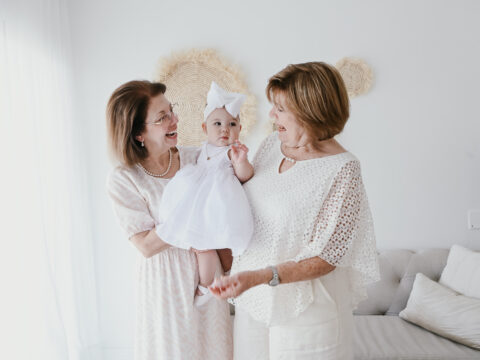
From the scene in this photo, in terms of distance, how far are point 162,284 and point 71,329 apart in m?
1.59

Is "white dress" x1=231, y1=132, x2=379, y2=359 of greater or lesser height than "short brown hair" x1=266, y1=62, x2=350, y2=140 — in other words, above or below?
below

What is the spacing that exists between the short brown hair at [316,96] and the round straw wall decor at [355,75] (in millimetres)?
1602

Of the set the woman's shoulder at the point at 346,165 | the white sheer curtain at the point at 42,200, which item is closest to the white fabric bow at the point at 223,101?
the woman's shoulder at the point at 346,165

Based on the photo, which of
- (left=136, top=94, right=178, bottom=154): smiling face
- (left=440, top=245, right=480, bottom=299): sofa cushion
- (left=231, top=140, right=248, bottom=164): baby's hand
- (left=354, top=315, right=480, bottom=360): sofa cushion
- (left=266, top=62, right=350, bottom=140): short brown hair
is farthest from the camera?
(left=440, top=245, right=480, bottom=299): sofa cushion

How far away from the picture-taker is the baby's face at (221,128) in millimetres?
1686

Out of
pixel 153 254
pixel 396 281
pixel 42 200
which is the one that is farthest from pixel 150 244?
pixel 396 281

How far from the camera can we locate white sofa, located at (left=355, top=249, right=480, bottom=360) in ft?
7.07

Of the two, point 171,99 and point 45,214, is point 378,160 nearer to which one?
point 171,99

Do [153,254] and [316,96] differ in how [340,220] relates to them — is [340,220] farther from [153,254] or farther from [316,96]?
[153,254]

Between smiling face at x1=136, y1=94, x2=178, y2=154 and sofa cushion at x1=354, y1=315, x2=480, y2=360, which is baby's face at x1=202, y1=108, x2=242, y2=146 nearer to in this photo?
smiling face at x1=136, y1=94, x2=178, y2=154

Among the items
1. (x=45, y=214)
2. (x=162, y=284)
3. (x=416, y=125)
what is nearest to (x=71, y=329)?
(x=45, y=214)

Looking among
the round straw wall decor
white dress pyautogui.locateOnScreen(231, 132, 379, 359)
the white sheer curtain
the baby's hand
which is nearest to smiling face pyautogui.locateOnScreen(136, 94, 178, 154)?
the baby's hand

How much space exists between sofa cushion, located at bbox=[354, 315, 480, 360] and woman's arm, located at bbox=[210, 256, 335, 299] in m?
1.14

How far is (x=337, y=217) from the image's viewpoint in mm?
1249
